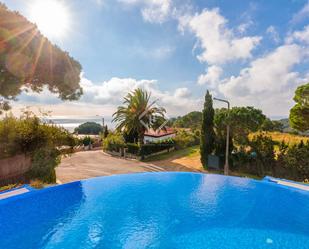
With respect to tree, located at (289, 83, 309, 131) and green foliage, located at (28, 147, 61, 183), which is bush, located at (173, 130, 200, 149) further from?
green foliage, located at (28, 147, 61, 183)

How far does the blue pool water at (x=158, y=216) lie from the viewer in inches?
299

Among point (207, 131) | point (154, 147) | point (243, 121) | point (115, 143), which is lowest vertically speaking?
point (154, 147)

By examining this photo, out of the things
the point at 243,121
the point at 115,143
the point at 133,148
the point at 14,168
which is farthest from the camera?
the point at 115,143

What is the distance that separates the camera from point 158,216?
9438 mm

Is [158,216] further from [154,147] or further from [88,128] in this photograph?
[88,128]

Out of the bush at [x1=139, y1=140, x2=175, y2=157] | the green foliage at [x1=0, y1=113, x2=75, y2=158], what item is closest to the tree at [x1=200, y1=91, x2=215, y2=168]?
the bush at [x1=139, y1=140, x2=175, y2=157]

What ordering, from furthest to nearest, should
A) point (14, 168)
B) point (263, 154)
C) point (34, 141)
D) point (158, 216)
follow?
point (263, 154) < point (34, 141) < point (14, 168) < point (158, 216)

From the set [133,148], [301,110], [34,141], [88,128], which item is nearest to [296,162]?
[301,110]

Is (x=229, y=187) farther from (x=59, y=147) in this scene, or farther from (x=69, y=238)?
(x=59, y=147)

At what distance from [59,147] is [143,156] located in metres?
12.2

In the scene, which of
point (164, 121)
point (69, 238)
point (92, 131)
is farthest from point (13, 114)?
point (92, 131)

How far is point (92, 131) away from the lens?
215ft

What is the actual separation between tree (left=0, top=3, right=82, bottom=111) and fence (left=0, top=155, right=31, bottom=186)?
3712 millimetres

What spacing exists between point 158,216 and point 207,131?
11.6 m
